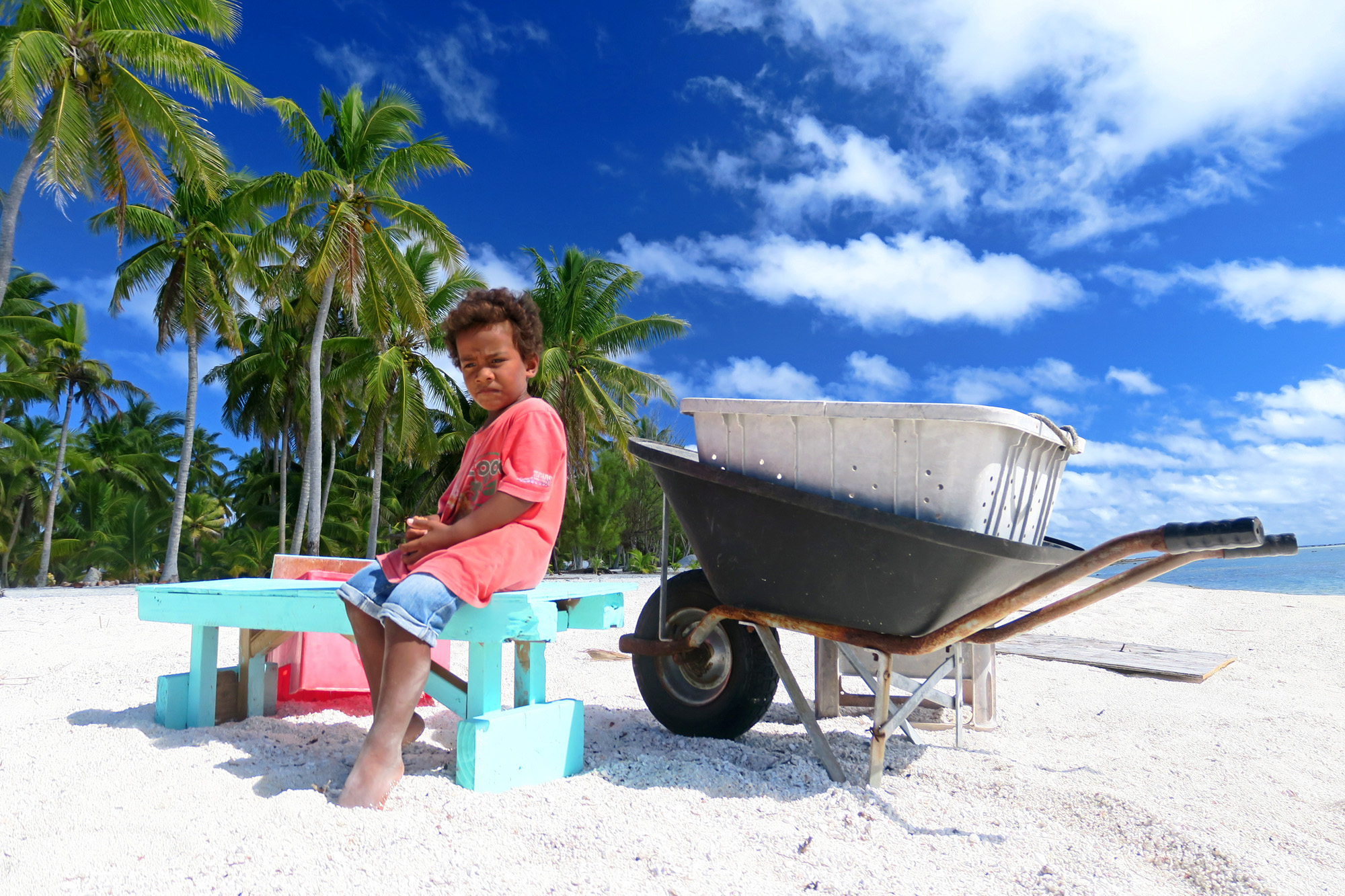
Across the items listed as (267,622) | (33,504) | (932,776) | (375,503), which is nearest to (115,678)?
(267,622)

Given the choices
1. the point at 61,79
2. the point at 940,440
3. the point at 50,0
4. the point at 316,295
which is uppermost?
the point at 50,0

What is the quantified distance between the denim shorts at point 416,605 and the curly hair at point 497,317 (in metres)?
0.75

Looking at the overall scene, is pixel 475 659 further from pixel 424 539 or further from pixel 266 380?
pixel 266 380

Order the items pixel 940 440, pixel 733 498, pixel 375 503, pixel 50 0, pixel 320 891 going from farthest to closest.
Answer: pixel 375 503 → pixel 50 0 → pixel 733 498 → pixel 940 440 → pixel 320 891

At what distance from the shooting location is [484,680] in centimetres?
208

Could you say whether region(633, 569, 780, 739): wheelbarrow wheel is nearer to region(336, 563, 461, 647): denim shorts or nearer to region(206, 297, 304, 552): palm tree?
region(336, 563, 461, 647): denim shorts

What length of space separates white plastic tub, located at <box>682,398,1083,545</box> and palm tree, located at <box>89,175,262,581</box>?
1799cm

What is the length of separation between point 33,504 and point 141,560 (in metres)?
5.99

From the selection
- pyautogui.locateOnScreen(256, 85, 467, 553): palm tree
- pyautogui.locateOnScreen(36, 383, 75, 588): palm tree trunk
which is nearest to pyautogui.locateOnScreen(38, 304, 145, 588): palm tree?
pyautogui.locateOnScreen(36, 383, 75, 588): palm tree trunk

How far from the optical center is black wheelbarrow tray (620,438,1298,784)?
1874 millimetres

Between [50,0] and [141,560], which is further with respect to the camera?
[141,560]

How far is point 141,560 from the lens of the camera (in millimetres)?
26328

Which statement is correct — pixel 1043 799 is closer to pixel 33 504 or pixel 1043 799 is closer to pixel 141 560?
pixel 141 560

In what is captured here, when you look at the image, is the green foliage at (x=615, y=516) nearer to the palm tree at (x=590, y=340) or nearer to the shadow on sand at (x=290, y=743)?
the palm tree at (x=590, y=340)
